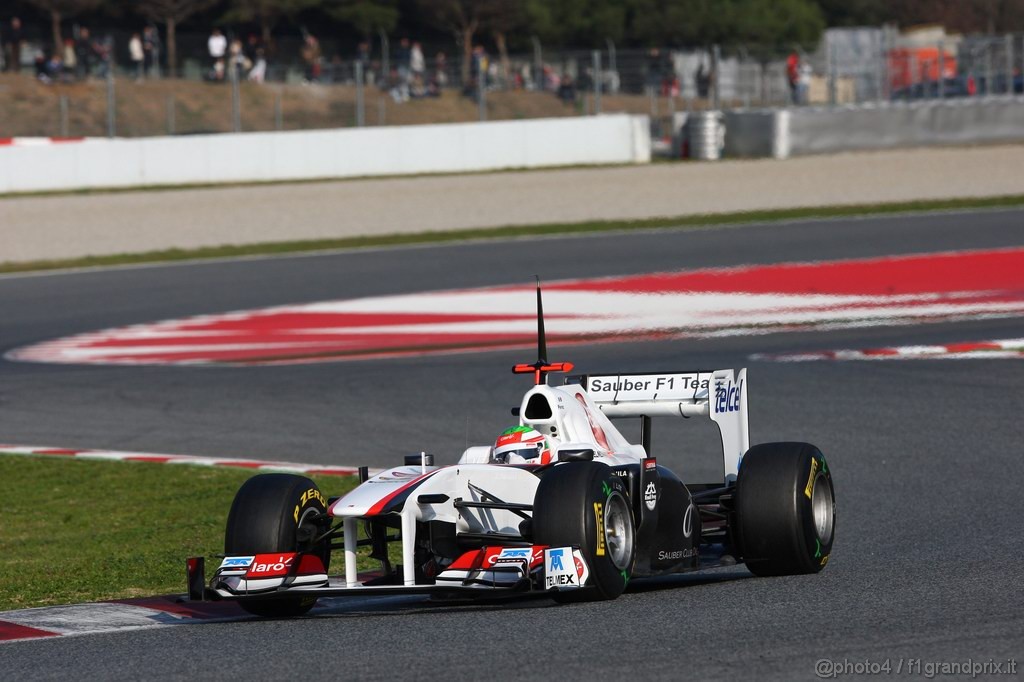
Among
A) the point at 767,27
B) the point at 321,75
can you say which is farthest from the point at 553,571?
the point at 767,27

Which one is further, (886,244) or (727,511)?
(886,244)

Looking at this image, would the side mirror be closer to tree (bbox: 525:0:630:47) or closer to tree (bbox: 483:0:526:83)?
tree (bbox: 483:0:526:83)

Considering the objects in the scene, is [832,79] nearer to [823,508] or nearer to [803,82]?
[803,82]

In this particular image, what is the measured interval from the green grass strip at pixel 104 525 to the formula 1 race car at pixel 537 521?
1289 millimetres

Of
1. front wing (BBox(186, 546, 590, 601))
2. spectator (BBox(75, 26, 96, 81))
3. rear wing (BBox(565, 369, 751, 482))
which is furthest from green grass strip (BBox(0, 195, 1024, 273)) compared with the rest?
front wing (BBox(186, 546, 590, 601))

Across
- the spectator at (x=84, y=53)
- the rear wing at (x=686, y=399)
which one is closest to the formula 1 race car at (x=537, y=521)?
the rear wing at (x=686, y=399)

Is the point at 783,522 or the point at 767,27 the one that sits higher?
the point at 767,27

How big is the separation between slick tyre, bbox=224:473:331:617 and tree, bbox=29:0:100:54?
36.2 meters

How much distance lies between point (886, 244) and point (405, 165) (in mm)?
13365

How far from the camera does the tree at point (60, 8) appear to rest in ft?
137

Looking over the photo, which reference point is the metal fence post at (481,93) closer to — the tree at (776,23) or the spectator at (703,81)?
the spectator at (703,81)

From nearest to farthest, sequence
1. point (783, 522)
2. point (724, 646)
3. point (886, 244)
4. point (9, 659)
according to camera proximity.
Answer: point (724, 646) < point (9, 659) < point (783, 522) < point (886, 244)

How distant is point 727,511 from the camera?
24.1ft

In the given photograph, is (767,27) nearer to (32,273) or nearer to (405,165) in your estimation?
(405,165)
